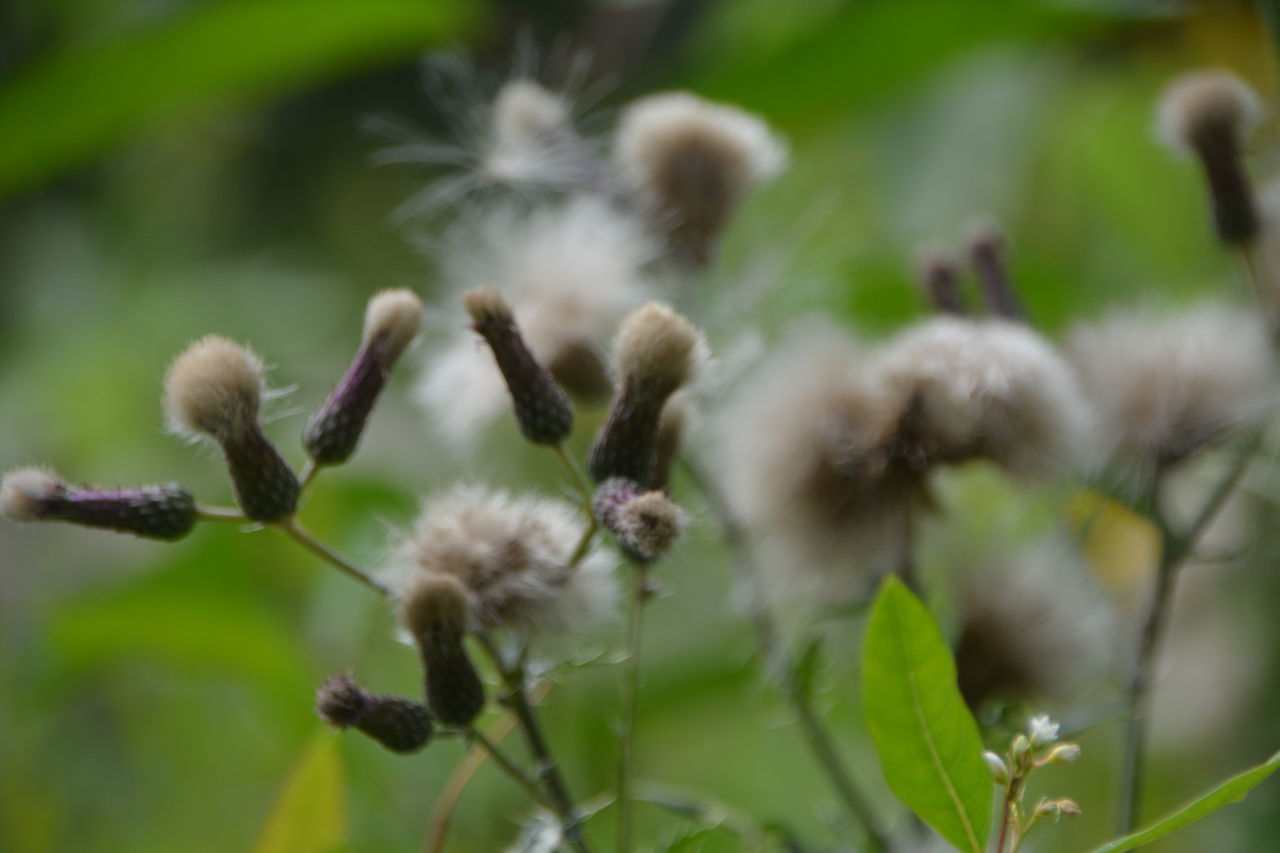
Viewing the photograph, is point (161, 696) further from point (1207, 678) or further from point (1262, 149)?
point (1262, 149)

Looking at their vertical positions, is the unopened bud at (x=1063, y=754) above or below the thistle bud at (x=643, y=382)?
below

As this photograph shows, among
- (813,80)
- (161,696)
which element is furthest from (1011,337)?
(161,696)

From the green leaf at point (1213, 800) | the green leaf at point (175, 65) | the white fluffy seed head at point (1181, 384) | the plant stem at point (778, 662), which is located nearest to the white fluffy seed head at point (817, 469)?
the plant stem at point (778, 662)

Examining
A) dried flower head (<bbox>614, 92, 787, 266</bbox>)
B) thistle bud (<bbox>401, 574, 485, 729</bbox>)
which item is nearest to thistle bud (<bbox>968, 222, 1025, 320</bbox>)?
dried flower head (<bbox>614, 92, 787, 266</bbox>)

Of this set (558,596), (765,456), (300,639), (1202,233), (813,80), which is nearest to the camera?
(558,596)

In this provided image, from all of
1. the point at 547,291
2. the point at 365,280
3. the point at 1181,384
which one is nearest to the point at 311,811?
the point at 547,291

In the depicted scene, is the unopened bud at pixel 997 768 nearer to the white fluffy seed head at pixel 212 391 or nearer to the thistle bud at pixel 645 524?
the thistle bud at pixel 645 524

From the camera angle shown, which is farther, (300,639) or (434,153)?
(300,639)

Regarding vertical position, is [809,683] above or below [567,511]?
below
